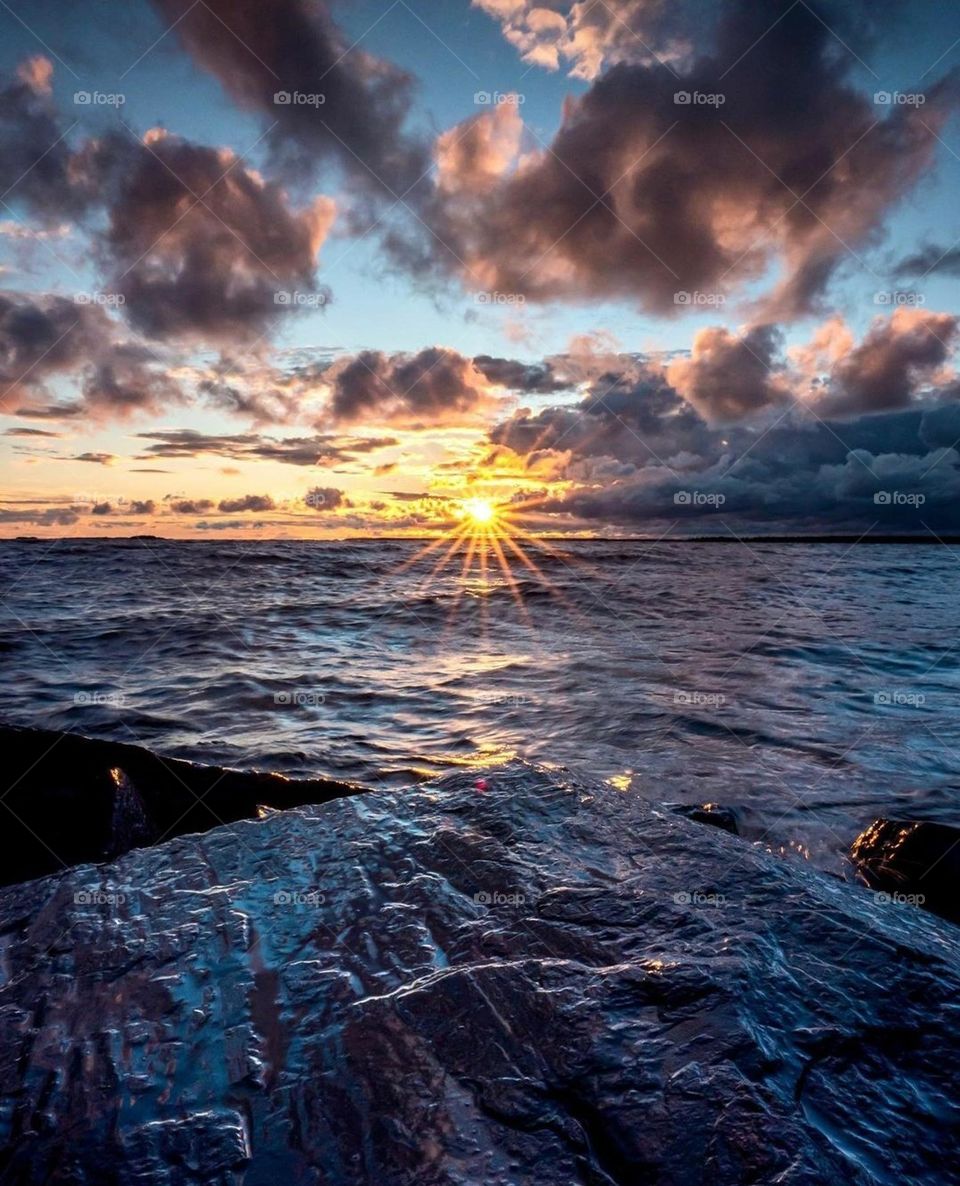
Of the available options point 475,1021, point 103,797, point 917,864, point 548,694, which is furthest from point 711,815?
point 548,694

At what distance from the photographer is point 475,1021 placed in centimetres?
186

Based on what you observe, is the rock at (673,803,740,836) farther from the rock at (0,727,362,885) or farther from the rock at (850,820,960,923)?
the rock at (0,727,362,885)

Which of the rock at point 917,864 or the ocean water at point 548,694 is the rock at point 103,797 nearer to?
the ocean water at point 548,694

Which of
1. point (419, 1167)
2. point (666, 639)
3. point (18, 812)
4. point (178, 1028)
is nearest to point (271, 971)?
point (178, 1028)

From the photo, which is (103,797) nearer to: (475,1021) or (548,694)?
(475,1021)

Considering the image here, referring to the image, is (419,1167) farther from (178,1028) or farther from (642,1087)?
(178,1028)

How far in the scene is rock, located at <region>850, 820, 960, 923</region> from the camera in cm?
416

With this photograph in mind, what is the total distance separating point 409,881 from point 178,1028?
3.14ft

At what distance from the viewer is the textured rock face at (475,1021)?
58.7 inches

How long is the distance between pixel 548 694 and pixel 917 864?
6259 mm

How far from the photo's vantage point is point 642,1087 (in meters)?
1.63

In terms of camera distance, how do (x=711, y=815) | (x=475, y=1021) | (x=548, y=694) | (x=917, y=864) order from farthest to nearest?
(x=548, y=694) < (x=917, y=864) < (x=711, y=815) < (x=475, y=1021)

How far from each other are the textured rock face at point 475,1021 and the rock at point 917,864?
189cm

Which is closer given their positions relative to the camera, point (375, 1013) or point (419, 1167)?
point (419, 1167)
